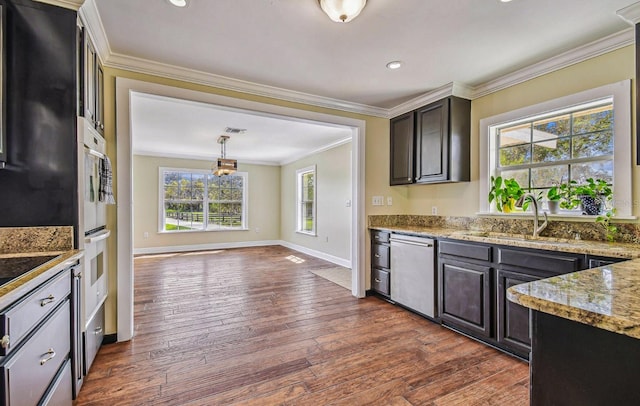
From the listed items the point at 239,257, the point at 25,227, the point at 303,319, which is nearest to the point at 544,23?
the point at 303,319

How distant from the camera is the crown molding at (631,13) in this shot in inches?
72.5

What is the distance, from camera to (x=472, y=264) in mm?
2637

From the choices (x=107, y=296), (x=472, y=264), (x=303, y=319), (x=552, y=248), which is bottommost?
(x=303, y=319)

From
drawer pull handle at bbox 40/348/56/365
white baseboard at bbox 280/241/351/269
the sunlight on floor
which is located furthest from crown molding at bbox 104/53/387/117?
the sunlight on floor

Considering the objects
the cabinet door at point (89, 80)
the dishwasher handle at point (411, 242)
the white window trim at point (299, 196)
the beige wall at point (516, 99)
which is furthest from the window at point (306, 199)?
the cabinet door at point (89, 80)

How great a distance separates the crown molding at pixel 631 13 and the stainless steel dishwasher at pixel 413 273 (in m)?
2.07

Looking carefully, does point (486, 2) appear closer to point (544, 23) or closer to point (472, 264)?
point (544, 23)

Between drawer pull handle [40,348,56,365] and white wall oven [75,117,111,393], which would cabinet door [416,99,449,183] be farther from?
drawer pull handle [40,348,56,365]

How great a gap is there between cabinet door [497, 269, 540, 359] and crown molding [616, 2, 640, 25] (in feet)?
5.76

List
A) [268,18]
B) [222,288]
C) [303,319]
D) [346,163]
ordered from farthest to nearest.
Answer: [346,163] → [222,288] → [303,319] → [268,18]

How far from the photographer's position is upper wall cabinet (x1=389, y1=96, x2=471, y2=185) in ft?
10.6

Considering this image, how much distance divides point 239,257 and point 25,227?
4841 mm

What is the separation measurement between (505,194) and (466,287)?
97cm

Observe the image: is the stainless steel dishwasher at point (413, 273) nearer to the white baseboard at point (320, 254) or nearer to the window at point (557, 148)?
the window at point (557, 148)
